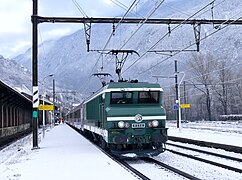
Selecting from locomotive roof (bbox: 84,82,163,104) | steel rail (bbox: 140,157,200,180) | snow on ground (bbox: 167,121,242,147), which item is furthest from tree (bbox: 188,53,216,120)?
steel rail (bbox: 140,157,200,180)

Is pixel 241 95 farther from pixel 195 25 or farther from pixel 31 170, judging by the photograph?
pixel 31 170

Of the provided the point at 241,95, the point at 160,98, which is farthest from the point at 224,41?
the point at 160,98

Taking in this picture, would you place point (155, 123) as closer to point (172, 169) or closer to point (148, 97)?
point (148, 97)

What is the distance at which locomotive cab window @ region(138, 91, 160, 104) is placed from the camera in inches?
659

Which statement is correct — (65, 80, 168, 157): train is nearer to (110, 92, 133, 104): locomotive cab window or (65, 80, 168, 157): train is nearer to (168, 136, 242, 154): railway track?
(110, 92, 133, 104): locomotive cab window

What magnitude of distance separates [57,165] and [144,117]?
386cm

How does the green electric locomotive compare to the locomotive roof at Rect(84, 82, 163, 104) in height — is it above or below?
below

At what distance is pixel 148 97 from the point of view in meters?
16.9

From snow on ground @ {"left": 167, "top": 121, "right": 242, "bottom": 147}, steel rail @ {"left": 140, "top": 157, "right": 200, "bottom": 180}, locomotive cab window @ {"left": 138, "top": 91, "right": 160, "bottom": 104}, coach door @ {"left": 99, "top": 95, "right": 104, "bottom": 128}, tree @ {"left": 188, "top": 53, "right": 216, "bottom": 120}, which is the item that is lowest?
steel rail @ {"left": 140, "top": 157, "right": 200, "bottom": 180}

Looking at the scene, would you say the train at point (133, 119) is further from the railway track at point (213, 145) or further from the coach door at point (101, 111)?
the railway track at point (213, 145)

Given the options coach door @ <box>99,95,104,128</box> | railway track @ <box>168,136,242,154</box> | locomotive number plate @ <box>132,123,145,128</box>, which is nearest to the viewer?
locomotive number plate @ <box>132,123,145,128</box>

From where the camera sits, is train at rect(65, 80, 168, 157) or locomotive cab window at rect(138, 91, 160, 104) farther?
locomotive cab window at rect(138, 91, 160, 104)

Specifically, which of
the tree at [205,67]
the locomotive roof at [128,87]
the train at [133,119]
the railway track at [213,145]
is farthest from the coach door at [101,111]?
the tree at [205,67]

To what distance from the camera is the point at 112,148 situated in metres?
15.8
